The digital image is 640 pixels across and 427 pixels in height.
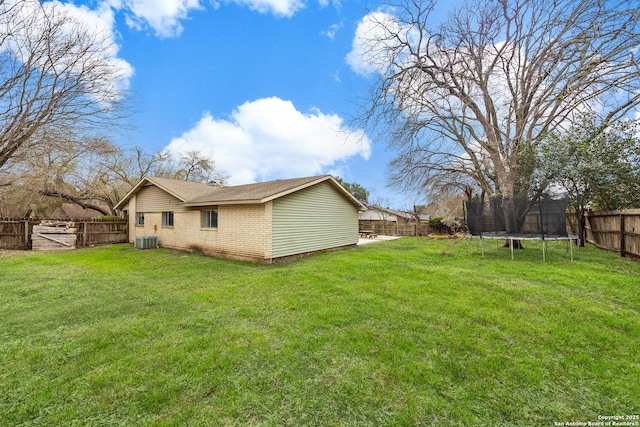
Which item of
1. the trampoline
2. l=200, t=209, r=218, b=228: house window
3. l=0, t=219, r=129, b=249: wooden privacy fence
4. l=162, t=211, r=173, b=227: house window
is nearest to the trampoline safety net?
the trampoline

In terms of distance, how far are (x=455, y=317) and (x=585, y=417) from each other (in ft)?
6.19

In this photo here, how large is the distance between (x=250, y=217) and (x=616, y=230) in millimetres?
12704

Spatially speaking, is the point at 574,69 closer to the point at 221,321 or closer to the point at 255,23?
the point at 255,23

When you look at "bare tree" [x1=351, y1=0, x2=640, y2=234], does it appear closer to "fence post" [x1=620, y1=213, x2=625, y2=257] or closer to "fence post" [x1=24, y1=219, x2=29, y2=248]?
"fence post" [x1=620, y1=213, x2=625, y2=257]

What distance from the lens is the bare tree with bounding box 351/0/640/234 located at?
9734mm

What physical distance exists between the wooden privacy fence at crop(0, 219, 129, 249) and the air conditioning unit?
3633 mm

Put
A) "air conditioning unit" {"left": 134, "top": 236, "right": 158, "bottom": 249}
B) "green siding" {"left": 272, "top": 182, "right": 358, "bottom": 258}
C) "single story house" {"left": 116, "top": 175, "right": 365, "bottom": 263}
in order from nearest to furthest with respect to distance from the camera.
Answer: "single story house" {"left": 116, "top": 175, "right": 365, "bottom": 263}, "green siding" {"left": 272, "top": 182, "right": 358, "bottom": 258}, "air conditioning unit" {"left": 134, "top": 236, "right": 158, "bottom": 249}

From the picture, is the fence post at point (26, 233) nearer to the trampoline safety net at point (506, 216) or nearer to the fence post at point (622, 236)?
the trampoline safety net at point (506, 216)

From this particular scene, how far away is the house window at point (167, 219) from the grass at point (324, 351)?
20.7 ft

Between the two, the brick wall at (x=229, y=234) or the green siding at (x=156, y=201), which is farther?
the green siding at (x=156, y=201)

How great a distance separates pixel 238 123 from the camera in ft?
53.4

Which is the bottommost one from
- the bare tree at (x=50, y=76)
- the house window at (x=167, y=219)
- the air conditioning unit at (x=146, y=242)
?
the air conditioning unit at (x=146, y=242)

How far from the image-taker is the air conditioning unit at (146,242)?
1231 centimetres

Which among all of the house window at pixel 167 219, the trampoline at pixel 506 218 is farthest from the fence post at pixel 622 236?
the house window at pixel 167 219
